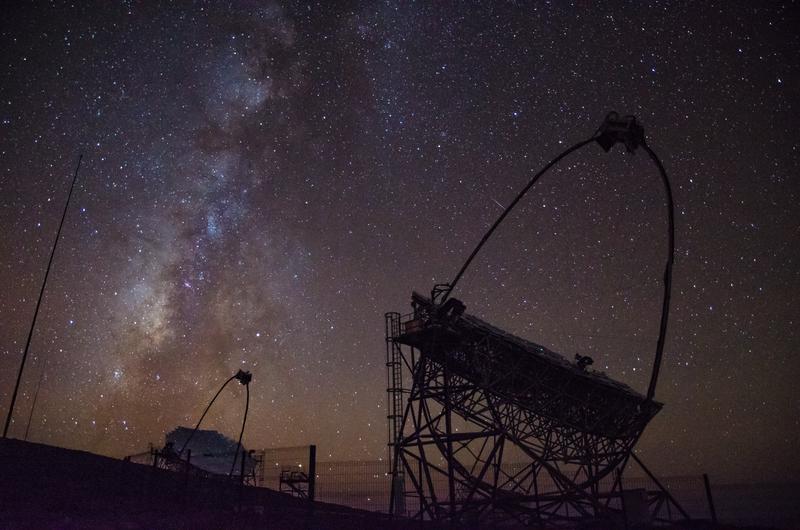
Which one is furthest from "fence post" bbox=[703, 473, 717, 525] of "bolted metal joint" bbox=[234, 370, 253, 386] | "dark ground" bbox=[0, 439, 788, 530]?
"bolted metal joint" bbox=[234, 370, 253, 386]

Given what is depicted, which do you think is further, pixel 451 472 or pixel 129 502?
pixel 451 472

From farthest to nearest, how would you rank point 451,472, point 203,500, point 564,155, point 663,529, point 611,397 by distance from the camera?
1. point 611,397
2. point 451,472
3. point 663,529
4. point 203,500
5. point 564,155

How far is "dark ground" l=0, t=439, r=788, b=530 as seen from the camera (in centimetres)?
1507

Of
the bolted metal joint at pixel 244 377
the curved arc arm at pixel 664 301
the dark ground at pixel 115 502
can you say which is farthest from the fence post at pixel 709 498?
the bolted metal joint at pixel 244 377

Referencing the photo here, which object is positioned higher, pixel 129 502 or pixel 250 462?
pixel 250 462

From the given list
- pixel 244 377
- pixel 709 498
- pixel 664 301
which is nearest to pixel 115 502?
pixel 244 377

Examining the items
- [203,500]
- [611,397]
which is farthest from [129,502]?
[611,397]

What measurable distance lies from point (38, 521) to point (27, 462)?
21.9 ft

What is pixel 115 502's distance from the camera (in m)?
17.7

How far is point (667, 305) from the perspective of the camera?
1237 cm

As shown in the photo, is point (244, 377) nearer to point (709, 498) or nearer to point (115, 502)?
point (115, 502)

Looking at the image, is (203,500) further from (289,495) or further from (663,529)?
(663,529)

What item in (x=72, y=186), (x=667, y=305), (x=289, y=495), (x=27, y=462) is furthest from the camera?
(x=72, y=186)

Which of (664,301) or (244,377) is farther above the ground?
(244,377)
